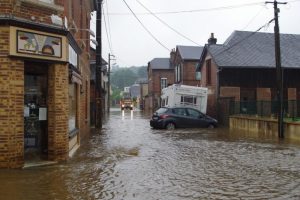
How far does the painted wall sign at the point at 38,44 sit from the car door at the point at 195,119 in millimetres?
15502

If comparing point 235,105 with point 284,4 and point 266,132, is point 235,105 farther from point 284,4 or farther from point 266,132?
point 284,4

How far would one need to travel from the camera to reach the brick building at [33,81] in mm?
10117

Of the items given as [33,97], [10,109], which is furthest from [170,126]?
[10,109]

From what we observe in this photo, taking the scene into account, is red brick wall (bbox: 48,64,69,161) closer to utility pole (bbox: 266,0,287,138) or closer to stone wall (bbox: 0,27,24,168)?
stone wall (bbox: 0,27,24,168)

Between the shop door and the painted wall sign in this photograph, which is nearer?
the painted wall sign

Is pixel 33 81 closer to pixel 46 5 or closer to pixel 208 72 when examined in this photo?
pixel 46 5

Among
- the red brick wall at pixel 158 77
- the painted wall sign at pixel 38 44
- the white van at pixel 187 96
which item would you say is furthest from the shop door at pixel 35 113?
the red brick wall at pixel 158 77

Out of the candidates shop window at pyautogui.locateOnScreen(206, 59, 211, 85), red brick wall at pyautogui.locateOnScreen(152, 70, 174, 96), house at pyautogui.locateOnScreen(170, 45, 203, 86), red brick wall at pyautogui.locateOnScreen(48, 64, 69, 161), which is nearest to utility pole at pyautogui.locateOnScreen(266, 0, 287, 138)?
red brick wall at pyautogui.locateOnScreen(48, 64, 69, 161)

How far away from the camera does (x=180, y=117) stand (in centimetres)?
2555

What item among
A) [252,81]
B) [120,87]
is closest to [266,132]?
[252,81]

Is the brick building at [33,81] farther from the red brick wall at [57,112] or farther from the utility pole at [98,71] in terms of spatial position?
the utility pole at [98,71]

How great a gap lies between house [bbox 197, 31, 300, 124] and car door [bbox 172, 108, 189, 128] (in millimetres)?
5975

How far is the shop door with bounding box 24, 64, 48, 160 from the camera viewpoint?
37.2 feet

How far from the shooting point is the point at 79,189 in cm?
827
